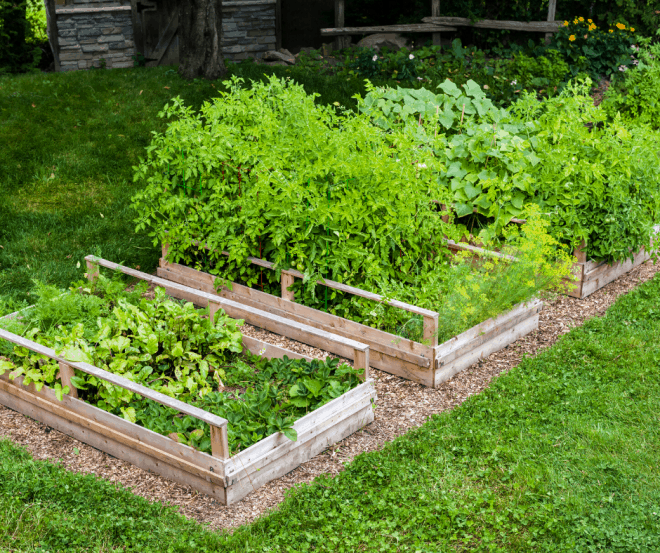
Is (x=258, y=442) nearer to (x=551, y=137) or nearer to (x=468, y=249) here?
(x=468, y=249)

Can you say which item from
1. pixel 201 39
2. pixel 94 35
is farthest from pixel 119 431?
pixel 94 35

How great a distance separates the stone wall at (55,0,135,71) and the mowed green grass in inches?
41.1

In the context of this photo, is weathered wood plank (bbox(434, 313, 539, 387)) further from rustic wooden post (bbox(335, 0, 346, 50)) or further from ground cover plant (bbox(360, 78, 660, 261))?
rustic wooden post (bbox(335, 0, 346, 50))

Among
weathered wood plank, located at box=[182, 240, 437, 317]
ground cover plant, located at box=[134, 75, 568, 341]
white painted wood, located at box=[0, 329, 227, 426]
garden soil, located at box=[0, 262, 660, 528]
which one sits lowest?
garden soil, located at box=[0, 262, 660, 528]

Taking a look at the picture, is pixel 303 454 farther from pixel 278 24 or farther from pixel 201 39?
pixel 278 24

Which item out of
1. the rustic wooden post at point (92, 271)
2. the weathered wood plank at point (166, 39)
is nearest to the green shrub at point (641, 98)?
the rustic wooden post at point (92, 271)

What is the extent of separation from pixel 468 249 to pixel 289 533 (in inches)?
126

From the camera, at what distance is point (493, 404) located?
513 cm

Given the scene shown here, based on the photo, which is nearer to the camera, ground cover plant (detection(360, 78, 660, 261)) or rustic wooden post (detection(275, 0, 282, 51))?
ground cover plant (detection(360, 78, 660, 261))

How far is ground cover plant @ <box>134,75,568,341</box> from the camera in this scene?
5.72 m

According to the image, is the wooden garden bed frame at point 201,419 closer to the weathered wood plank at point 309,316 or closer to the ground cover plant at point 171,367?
the ground cover plant at point 171,367

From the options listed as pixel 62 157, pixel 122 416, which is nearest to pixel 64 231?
pixel 62 157

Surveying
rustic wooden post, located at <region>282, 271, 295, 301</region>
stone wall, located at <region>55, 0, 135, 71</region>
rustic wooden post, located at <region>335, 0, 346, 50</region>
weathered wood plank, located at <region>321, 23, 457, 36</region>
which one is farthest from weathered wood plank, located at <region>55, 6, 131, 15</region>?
rustic wooden post, located at <region>282, 271, 295, 301</region>

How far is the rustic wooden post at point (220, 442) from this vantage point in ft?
13.5
